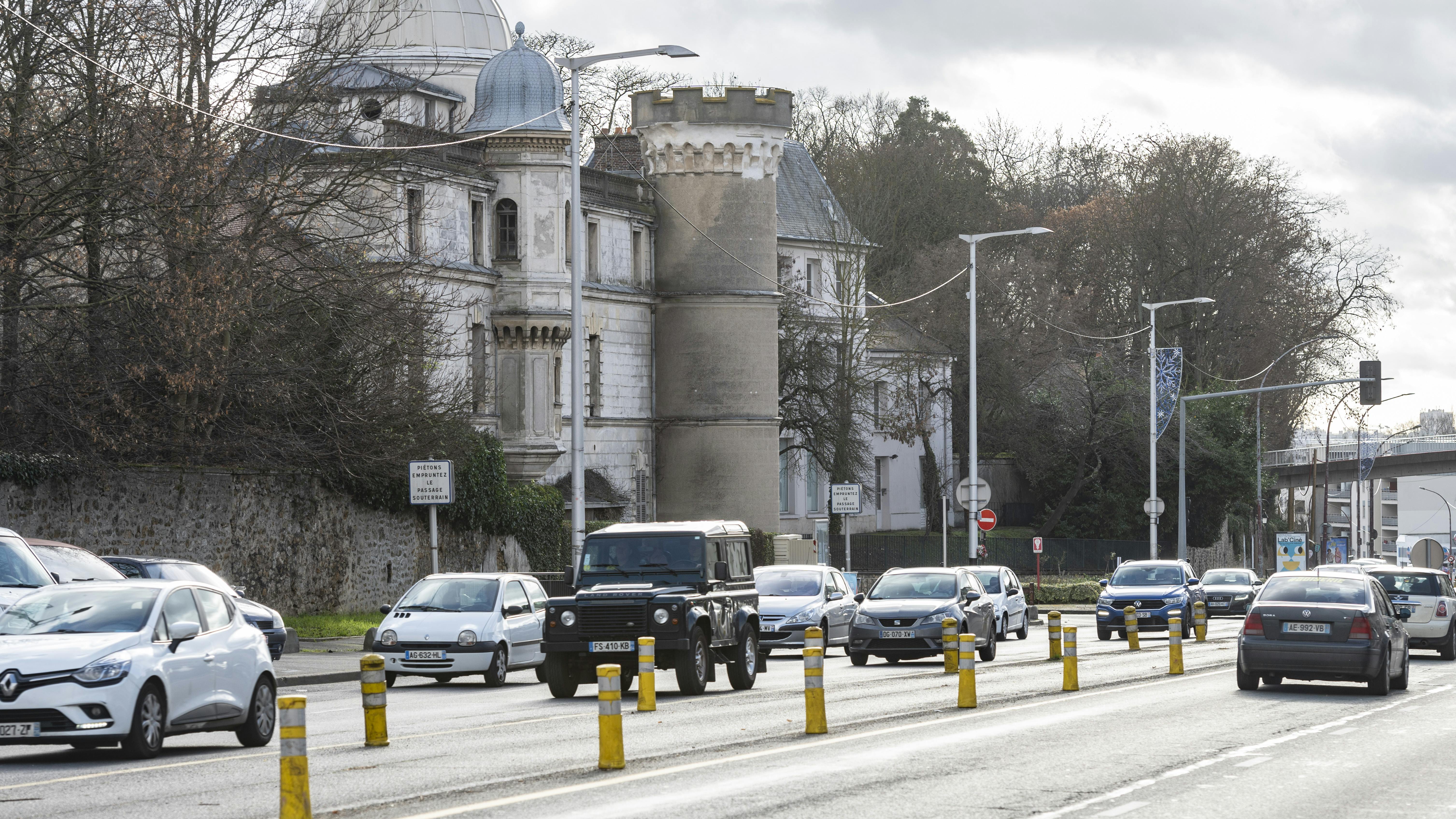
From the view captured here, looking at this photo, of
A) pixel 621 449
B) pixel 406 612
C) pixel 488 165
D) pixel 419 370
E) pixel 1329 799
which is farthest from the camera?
pixel 621 449

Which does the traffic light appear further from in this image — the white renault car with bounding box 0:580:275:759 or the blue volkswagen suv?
the white renault car with bounding box 0:580:275:759

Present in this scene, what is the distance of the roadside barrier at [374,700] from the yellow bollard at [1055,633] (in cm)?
1399

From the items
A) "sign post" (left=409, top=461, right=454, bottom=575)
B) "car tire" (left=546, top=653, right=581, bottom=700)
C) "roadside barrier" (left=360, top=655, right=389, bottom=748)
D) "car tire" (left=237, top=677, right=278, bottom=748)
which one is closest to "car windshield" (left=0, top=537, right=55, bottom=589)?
"car tire" (left=237, top=677, right=278, bottom=748)

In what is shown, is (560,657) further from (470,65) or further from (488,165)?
(470,65)

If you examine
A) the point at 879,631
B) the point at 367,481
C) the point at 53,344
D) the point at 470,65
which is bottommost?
the point at 879,631

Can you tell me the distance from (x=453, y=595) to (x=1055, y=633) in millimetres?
9235

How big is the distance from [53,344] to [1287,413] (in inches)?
2445

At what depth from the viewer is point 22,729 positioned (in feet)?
46.7

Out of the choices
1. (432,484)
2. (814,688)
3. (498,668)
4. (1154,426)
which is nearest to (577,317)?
(432,484)

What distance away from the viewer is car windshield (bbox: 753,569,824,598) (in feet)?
106

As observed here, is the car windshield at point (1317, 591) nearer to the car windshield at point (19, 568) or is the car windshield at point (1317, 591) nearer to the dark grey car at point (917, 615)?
the dark grey car at point (917, 615)

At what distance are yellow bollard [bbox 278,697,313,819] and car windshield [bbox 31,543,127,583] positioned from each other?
37.7ft

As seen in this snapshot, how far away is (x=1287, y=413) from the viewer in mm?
81188

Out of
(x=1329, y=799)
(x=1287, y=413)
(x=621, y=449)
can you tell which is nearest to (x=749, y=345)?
(x=621, y=449)
